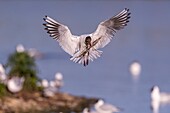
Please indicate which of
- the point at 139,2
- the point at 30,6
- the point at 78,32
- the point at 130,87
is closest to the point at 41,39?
the point at 78,32

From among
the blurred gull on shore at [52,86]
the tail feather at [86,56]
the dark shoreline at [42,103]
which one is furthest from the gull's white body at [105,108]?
the tail feather at [86,56]

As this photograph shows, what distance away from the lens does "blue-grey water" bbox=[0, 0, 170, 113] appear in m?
8.23

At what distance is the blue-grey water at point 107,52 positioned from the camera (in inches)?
324

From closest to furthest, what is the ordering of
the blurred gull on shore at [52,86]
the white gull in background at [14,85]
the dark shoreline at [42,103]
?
the dark shoreline at [42,103] < the white gull in background at [14,85] < the blurred gull on shore at [52,86]

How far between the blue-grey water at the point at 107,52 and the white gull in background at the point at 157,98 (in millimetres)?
63

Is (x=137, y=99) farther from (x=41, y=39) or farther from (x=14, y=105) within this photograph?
(x=41, y=39)

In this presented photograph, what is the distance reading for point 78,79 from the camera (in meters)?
8.86

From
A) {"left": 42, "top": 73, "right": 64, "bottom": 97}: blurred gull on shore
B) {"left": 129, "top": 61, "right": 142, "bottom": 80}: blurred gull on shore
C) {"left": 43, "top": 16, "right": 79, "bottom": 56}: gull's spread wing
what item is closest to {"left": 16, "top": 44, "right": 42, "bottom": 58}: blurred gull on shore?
{"left": 42, "top": 73, "right": 64, "bottom": 97}: blurred gull on shore

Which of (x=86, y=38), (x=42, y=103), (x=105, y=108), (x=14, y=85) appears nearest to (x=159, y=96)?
(x=105, y=108)

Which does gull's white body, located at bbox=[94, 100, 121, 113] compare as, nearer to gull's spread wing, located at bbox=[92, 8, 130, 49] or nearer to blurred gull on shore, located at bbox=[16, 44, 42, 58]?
blurred gull on shore, located at bbox=[16, 44, 42, 58]

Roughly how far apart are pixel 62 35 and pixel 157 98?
13.8 feet

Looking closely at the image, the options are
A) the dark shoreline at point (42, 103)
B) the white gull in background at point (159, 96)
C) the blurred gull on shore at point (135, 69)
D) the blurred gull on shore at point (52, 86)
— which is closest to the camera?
the dark shoreline at point (42, 103)

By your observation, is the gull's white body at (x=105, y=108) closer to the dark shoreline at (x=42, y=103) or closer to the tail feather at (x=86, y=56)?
the dark shoreline at (x=42, y=103)

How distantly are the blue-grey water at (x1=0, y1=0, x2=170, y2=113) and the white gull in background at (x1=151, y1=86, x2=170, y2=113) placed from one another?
0.21ft
